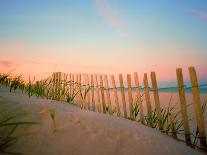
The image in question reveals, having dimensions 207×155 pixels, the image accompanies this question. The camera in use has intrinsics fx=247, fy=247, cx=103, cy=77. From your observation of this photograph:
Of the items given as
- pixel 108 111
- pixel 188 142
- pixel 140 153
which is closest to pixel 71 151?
pixel 140 153

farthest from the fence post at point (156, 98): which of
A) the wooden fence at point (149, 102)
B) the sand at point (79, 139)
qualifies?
the sand at point (79, 139)

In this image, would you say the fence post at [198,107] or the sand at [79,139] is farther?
the fence post at [198,107]

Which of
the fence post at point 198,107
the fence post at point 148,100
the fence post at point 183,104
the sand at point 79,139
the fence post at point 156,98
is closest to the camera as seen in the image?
the sand at point 79,139

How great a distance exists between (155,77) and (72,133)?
2.65 meters

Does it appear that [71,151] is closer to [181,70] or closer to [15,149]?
[15,149]

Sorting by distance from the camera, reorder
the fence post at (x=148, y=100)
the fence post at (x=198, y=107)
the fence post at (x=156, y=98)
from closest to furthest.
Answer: the fence post at (x=198, y=107)
the fence post at (x=156, y=98)
the fence post at (x=148, y=100)

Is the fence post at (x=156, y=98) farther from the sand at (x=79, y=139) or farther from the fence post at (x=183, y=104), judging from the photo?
the sand at (x=79, y=139)

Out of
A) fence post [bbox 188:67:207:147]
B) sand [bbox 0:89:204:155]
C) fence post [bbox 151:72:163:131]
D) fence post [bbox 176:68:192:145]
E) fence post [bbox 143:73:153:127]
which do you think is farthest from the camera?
fence post [bbox 143:73:153:127]

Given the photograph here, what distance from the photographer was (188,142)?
385 cm

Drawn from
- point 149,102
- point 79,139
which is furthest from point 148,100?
point 79,139

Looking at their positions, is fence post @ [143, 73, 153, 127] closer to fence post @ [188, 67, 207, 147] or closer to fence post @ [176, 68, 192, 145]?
fence post @ [176, 68, 192, 145]

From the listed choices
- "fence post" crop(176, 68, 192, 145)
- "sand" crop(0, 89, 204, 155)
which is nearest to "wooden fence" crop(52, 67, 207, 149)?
"fence post" crop(176, 68, 192, 145)

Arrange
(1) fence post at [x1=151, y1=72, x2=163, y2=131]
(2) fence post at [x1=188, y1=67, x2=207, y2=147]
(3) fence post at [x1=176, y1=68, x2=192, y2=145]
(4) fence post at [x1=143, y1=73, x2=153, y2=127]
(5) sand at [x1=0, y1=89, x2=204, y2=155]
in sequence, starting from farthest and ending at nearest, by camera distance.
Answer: (4) fence post at [x1=143, y1=73, x2=153, y2=127] < (1) fence post at [x1=151, y1=72, x2=163, y2=131] < (3) fence post at [x1=176, y1=68, x2=192, y2=145] < (2) fence post at [x1=188, y1=67, x2=207, y2=147] < (5) sand at [x1=0, y1=89, x2=204, y2=155]

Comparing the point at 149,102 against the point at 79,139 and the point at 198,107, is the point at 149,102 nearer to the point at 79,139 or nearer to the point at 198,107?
the point at 198,107
